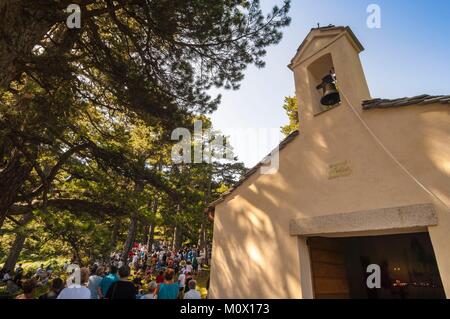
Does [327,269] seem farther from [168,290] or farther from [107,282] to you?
[107,282]

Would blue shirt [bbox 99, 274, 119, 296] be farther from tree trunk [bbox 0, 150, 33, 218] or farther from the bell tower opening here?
the bell tower opening

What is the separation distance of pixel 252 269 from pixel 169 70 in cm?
569

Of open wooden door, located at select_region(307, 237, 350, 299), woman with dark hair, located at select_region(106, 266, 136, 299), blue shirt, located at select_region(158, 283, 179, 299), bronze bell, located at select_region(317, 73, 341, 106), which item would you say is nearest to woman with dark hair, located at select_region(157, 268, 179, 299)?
blue shirt, located at select_region(158, 283, 179, 299)

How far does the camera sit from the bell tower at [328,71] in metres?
5.55

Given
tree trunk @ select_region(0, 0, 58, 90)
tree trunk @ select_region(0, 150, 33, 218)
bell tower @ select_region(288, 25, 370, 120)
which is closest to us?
tree trunk @ select_region(0, 0, 58, 90)

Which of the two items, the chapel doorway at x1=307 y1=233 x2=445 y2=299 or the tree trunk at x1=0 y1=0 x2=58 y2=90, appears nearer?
the tree trunk at x1=0 y1=0 x2=58 y2=90

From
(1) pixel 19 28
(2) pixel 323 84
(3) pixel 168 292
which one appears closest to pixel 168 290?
(3) pixel 168 292

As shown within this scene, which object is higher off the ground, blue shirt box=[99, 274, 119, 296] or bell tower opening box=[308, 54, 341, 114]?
bell tower opening box=[308, 54, 341, 114]

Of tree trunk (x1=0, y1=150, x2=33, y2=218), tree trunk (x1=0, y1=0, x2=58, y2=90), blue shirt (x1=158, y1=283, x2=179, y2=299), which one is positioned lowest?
blue shirt (x1=158, y1=283, x2=179, y2=299)

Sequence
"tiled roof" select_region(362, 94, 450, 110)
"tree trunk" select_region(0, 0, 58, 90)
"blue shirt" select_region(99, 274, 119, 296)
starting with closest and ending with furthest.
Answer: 1. "tiled roof" select_region(362, 94, 450, 110)
2. "tree trunk" select_region(0, 0, 58, 90)
3. "blue shirt" select_region(99, 274, 119, 296)

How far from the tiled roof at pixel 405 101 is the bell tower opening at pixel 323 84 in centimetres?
64

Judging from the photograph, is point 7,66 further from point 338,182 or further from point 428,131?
point 428,131

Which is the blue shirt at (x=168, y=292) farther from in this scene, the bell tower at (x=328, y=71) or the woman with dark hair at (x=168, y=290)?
the bell tower at (x=328, y=71)

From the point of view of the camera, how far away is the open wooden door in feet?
17.5
